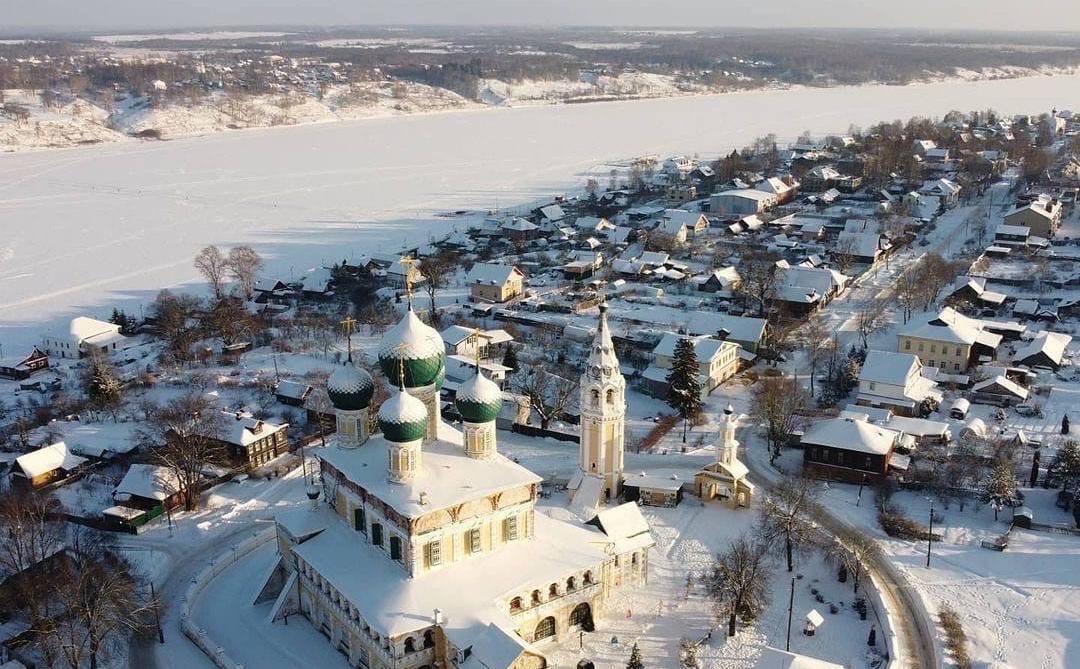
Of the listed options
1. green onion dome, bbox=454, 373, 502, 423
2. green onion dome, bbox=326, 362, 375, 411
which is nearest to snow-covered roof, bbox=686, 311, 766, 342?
green onion dome, bbox=454, 373, 502, 423

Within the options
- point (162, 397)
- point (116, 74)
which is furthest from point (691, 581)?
point (116, 74)

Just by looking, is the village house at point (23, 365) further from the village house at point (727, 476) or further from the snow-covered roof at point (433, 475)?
the village house at point (727, 476)

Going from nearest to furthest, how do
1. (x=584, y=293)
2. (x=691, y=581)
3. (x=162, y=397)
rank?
(x=691, y=581), (x=162, y=397), (x=584, y=293)

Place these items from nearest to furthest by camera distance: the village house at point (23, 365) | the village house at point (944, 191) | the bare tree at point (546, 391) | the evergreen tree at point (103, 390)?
the bare tree at point (546, 391) < the evergreen tree at point (103, 390) < the village house at point (23, 365) < the village house at point (944, 191)

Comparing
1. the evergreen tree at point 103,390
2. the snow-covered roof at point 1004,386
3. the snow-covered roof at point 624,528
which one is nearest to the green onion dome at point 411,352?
the snow-covered roof at point 624,528

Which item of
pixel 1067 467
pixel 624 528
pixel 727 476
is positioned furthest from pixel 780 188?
pixel 624 528

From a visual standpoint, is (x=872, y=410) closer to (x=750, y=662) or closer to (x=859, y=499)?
(x=859, y=499)

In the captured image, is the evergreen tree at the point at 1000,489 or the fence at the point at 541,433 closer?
the evergreen tree at the point at 1000,489

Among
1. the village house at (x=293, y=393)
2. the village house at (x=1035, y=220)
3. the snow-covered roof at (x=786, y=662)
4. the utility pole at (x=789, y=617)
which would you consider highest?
the village house at (x=1035, y=220)
